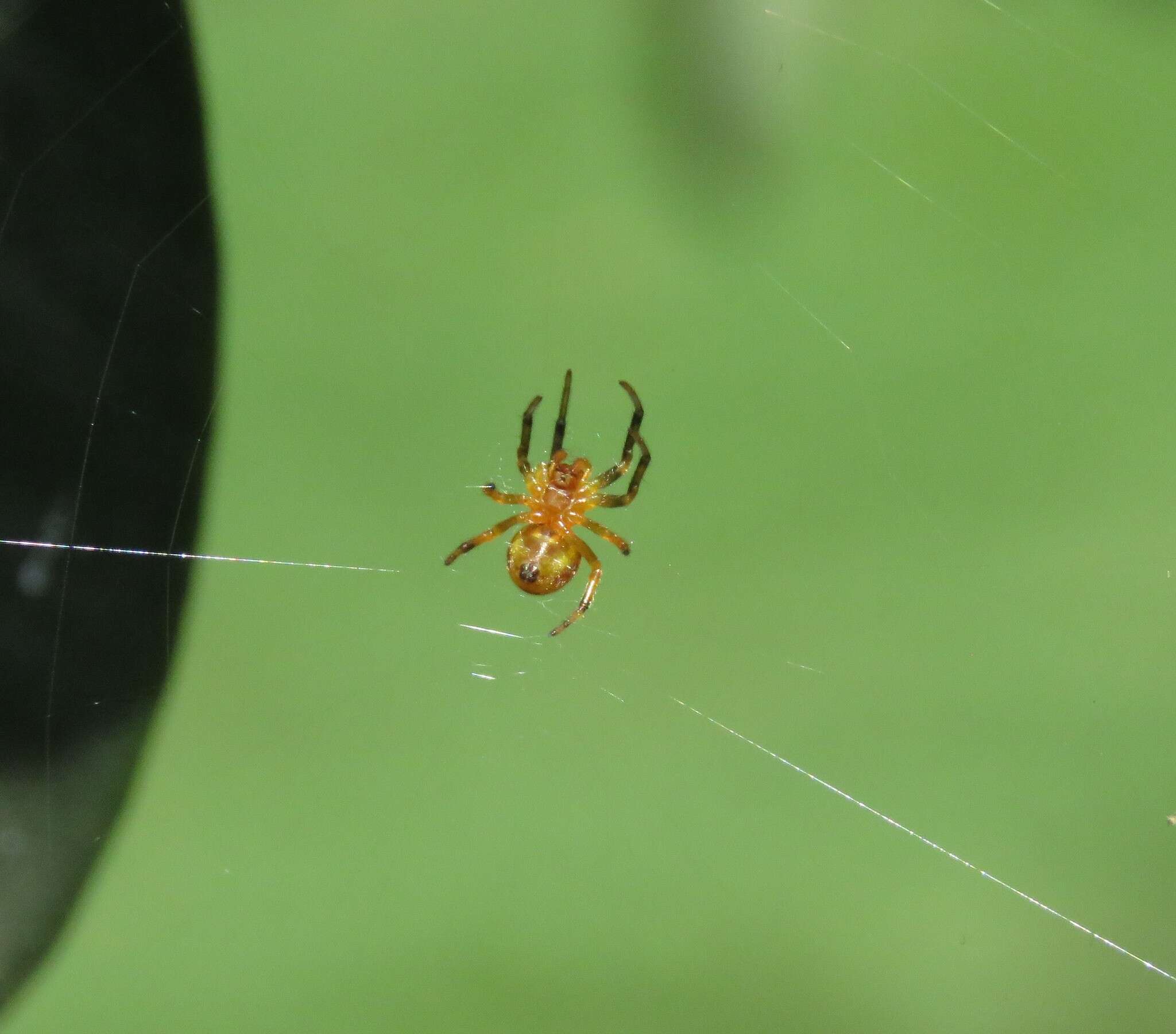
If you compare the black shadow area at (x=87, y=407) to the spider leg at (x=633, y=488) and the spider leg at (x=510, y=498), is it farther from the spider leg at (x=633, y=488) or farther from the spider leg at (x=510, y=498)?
the spider leg at (x=633, y=488)

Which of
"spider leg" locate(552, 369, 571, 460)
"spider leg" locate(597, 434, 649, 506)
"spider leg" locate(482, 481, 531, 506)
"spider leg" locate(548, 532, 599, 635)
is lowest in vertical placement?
"spider leg" locate(548, 532, 599, 635)

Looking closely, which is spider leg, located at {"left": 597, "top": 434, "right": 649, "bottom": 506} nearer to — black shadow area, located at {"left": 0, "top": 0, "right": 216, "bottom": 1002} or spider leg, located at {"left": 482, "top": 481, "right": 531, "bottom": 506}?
spider leg, located at {"left": 482, "top": 481, "right": 531, "bottom": 506}

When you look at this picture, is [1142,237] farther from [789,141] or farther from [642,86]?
[642,86]

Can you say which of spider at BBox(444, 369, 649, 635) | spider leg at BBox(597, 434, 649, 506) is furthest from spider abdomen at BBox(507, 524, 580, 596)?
spider leg at BBox(597, 434, 649, 506)

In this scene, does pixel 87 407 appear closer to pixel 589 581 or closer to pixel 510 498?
pixel 510 498

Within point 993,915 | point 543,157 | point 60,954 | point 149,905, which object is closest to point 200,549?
point 149,905

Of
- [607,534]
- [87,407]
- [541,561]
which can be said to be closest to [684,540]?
[607,534]
